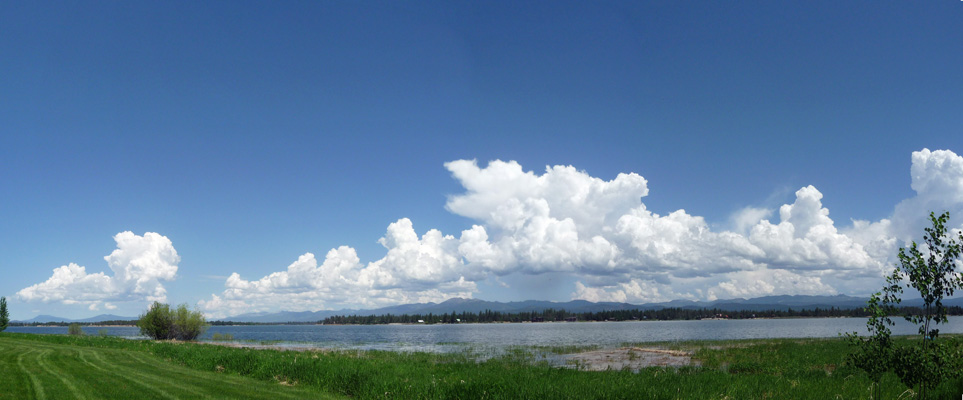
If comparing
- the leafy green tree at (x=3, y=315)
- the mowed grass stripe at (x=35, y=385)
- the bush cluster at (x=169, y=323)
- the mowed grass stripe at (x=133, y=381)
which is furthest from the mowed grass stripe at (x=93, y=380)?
the leafy green tree at (x=3, y=315)

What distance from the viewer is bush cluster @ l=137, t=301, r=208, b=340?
8525 centimetres

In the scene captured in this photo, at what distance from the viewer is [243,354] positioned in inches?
1230

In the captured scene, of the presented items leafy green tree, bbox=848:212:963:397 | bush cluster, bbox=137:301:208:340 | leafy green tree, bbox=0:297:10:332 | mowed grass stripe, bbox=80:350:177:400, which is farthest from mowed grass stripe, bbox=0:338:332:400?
leafy green tree, bbox=0:297:10:332

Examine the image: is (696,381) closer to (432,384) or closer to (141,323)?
(432,384)

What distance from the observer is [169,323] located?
86062mm

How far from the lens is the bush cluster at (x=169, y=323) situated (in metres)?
85.2

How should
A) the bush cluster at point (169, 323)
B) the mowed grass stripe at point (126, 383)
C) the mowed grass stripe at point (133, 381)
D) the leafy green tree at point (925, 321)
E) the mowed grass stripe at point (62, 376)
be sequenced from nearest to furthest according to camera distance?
1. the leafy green tree at point (925, 321)
2. the mowed grass stripe at point (62, 376)
3. the mowed grass stripe at point (126, 383)
4. the mowed grass stripe at point (133, 381)
5. the bush cluster at point (169, 323)

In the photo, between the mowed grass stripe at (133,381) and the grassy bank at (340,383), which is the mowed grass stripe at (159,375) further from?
the mowed grass stripe at (133,381)

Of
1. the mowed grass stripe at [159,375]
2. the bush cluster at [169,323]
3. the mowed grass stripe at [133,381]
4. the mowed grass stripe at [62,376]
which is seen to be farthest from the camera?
the bush cluster at [169,323]

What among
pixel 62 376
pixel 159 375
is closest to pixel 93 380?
pixel 62 376

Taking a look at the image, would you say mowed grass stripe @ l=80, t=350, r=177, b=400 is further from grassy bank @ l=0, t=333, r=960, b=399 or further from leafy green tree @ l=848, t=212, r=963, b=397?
leafy green tree @ l=848, t=212, r=963, b=397

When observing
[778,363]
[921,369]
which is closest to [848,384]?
[921,369]

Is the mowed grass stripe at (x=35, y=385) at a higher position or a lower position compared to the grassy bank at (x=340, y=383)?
higher

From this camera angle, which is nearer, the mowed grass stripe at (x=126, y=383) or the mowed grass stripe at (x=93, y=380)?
the mowed grass stripe at (x=126, y=383)
